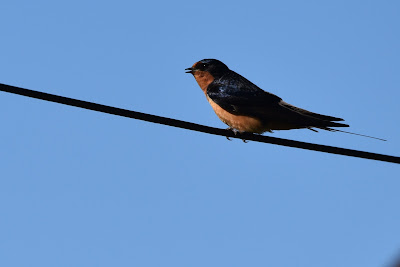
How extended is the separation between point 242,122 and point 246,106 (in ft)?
Result: 0.80

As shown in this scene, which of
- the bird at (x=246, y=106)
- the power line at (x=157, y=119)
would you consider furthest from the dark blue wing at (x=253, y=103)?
the power line at (x=157, y=119)

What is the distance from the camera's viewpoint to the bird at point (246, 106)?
314 inches

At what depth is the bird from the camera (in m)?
7.97

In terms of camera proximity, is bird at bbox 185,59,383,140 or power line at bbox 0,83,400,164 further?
bird at bbox 185,59,383,140

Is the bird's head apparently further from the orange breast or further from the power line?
the power line

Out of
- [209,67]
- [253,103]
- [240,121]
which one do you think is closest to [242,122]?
[240,121]

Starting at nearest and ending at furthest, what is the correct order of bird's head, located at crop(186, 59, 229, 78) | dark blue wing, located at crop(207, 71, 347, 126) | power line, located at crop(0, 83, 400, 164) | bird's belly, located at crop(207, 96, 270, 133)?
1. power line, located at crop(0, 83, 400, 164)
2. dark blue wing, located at crop(207, 71, 347, 126)
3. bird's belly, located at crop(207, 96, 270, 133)
4. bird's head, located at crop(186, 59, 229, 78)

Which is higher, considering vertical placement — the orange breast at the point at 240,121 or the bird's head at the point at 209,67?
the bird's head at the point at 209,67

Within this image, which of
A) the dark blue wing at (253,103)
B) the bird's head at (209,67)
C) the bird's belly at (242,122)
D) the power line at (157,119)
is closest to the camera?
the power line at (157,119)

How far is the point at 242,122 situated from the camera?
29.5 feet

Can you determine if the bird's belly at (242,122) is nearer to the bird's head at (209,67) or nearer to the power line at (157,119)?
the bird's head at (209,67)

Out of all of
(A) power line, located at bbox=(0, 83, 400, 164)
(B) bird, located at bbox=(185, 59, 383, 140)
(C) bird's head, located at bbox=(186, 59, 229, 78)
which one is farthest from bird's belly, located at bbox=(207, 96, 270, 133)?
(A) power line, located at bbox=(0, 83, 400, 164)

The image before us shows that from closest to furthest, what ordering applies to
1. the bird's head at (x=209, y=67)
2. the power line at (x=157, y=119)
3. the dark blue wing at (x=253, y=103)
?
1. the power line at (x=157, y=119)
2. the dark blue wing at (x=253, y=103)
3. the bird's head at (x=209, y=67)

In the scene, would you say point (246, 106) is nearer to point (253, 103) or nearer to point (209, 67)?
point (253, 103)
